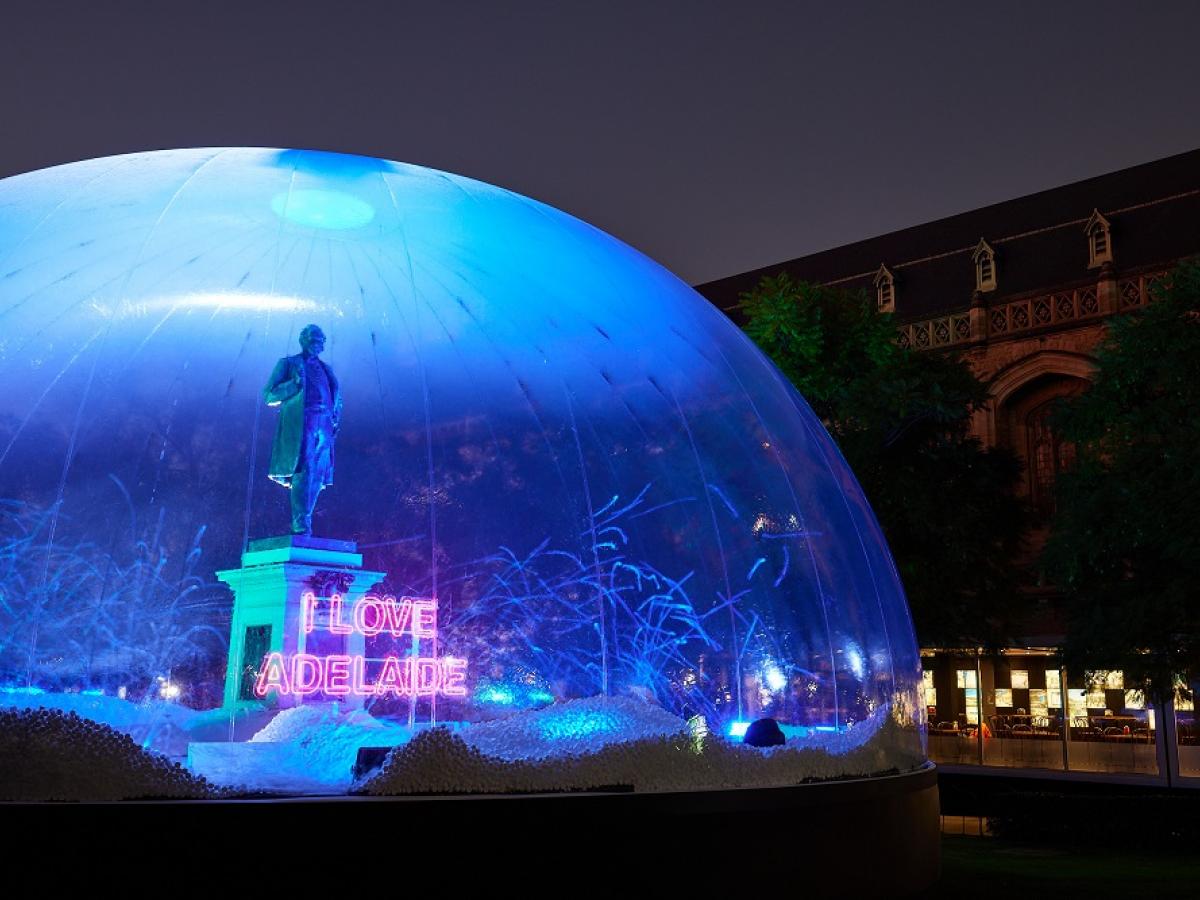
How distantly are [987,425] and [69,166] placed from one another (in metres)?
38.2

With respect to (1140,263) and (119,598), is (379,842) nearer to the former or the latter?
(119,598)

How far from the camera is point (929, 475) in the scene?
29.5 metres

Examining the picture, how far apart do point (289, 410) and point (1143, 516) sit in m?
16.5

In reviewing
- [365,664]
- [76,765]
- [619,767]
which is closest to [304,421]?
[365,664]

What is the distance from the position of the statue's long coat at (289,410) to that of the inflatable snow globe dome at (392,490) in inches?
1.0

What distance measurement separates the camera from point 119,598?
Result: 11875 mm

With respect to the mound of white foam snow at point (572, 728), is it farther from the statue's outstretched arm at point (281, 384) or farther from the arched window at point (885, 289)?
the arched window at point (885, 289)

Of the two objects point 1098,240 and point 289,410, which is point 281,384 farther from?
point 1098,240

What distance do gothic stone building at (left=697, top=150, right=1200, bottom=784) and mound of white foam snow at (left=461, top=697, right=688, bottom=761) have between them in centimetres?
2514

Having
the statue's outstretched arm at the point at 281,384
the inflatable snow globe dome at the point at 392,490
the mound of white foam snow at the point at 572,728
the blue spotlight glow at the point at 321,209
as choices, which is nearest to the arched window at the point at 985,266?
the inflatable snow globe dome at the point at 392,490

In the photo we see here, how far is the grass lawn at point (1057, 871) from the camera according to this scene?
1395cm

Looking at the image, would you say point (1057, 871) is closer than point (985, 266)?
Yes

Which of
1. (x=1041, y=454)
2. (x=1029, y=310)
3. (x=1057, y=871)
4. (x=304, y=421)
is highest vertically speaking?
(x=1029, y=310)

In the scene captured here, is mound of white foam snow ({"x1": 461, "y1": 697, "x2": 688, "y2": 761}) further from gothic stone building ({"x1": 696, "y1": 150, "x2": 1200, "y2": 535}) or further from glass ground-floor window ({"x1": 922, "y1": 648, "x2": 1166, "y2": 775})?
gothic stone building ({"x1": 696, "y1": 150, "x2": 1200, "y2": 535})
